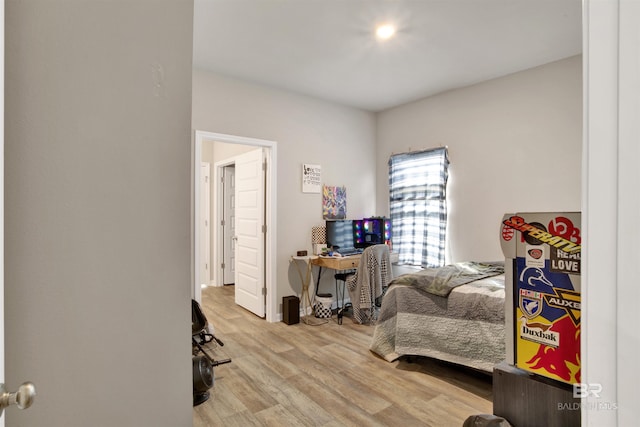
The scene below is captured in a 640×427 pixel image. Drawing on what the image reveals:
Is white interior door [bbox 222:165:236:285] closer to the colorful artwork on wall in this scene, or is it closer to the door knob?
the colorful artwork on wall

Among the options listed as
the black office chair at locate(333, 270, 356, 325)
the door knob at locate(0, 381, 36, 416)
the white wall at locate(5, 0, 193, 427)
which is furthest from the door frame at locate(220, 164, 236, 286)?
the door knob at locate(0, 381, 36, 416)

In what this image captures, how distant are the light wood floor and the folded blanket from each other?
68 centimetres

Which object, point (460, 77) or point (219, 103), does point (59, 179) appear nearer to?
point (219, 103)

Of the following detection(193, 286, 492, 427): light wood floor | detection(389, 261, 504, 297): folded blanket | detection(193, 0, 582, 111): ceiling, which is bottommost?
detection(193, 286, 492, 427): light wood floor

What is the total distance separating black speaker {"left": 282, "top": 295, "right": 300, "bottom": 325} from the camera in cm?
381

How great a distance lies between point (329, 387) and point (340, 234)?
7.07 feet

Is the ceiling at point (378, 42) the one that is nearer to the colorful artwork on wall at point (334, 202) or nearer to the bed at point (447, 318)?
the colorful artwork on wall at point (334, 202)

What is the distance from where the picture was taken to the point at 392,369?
272cm

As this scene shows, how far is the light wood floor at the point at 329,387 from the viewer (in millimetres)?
2086

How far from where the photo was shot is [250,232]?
430cm

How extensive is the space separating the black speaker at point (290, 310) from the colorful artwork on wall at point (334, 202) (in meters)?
1.16

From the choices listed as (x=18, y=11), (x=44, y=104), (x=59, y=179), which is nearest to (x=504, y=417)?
(x=59, y=179)

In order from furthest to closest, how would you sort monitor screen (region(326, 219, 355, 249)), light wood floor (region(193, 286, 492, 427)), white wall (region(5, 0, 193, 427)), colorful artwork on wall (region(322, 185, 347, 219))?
colorful artwork on wall (region(322, 185, 347, 219))
monitor screen (region(326, 219, 355, 249))
light wood floor (region(193, 286, 492, 427))
white wall (region(5, 0, 193, 427))

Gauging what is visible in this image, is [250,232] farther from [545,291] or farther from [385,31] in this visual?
[545,291]
